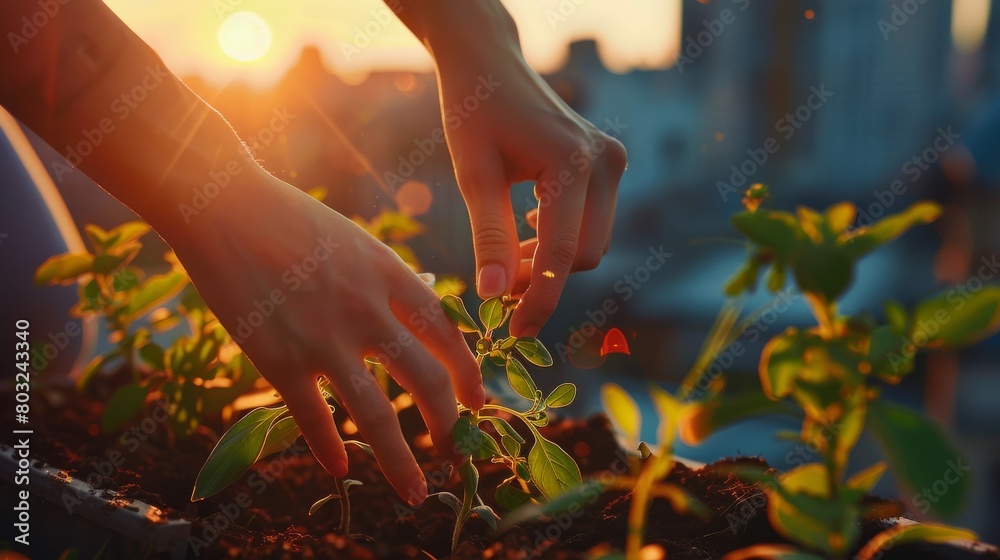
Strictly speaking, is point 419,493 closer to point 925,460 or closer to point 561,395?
point 561,395

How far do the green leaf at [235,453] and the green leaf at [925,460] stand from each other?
1.95ft

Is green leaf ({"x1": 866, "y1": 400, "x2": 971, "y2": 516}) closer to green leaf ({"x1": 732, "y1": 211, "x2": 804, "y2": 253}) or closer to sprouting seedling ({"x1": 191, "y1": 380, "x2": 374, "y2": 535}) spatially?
green leaf ({"x1": 732, "y1": 211, "x2": 804, "y2": 253})

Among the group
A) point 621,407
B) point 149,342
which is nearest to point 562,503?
point 621,407

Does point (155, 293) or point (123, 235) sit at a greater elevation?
point (123, 235)

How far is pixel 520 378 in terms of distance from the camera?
767 mm

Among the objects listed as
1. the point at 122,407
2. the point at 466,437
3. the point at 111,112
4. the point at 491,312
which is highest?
the point at 111,112

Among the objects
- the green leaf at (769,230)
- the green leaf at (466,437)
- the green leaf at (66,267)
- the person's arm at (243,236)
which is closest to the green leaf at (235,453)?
the person's arm at (243,236)

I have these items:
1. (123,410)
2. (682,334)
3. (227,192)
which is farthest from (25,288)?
(682,334)

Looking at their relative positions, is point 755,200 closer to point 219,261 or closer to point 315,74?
point 219,261

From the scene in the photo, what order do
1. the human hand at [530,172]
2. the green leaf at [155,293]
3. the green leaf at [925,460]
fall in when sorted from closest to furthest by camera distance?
1. the green leaf at [925,460]
2. the human hand at [530,172]
3. the green leaf at [155,293]

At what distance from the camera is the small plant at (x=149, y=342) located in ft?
3.88

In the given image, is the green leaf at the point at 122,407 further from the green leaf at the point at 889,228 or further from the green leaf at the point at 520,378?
the green leaf at the point at 889,228

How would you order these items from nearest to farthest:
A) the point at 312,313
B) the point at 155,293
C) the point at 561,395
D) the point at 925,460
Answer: the point at 925,460 < the point at 312,313 < the point at 561,395 < the point at 155,293

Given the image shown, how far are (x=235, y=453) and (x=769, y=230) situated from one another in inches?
24.1
